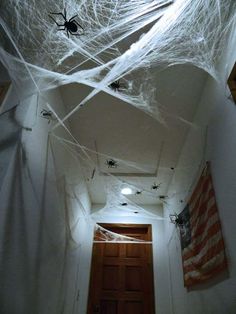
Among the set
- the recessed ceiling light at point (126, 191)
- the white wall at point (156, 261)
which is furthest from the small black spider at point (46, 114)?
the white wall at point (156, 261)

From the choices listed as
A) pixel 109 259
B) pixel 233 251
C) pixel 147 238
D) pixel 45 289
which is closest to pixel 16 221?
pixel 45 289

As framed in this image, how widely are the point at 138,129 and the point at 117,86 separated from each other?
726mm

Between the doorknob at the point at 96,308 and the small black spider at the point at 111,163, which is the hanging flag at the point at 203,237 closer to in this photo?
the small black spider at the point at 111,163

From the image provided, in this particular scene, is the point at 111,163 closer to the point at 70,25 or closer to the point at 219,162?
the point at 219,162

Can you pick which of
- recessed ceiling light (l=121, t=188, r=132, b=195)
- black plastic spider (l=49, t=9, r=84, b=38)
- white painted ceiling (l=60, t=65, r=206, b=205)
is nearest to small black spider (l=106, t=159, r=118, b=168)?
white painted ceiling (l=60, t=65, r=206, b=205)

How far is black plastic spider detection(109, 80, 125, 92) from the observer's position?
177cm

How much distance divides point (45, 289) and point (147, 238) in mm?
2440

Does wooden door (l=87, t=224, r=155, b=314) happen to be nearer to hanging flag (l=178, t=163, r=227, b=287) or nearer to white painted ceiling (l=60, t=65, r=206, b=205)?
white painted ceiling (l=60, t=65, r=206, b=205)

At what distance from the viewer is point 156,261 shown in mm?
3506

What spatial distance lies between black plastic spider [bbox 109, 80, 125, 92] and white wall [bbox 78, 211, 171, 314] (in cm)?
238

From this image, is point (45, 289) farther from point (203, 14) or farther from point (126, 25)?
point (203, 14)

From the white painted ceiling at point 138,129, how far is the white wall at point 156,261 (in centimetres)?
81

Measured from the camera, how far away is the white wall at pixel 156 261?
3201 millimetres

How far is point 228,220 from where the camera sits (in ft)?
4.38
